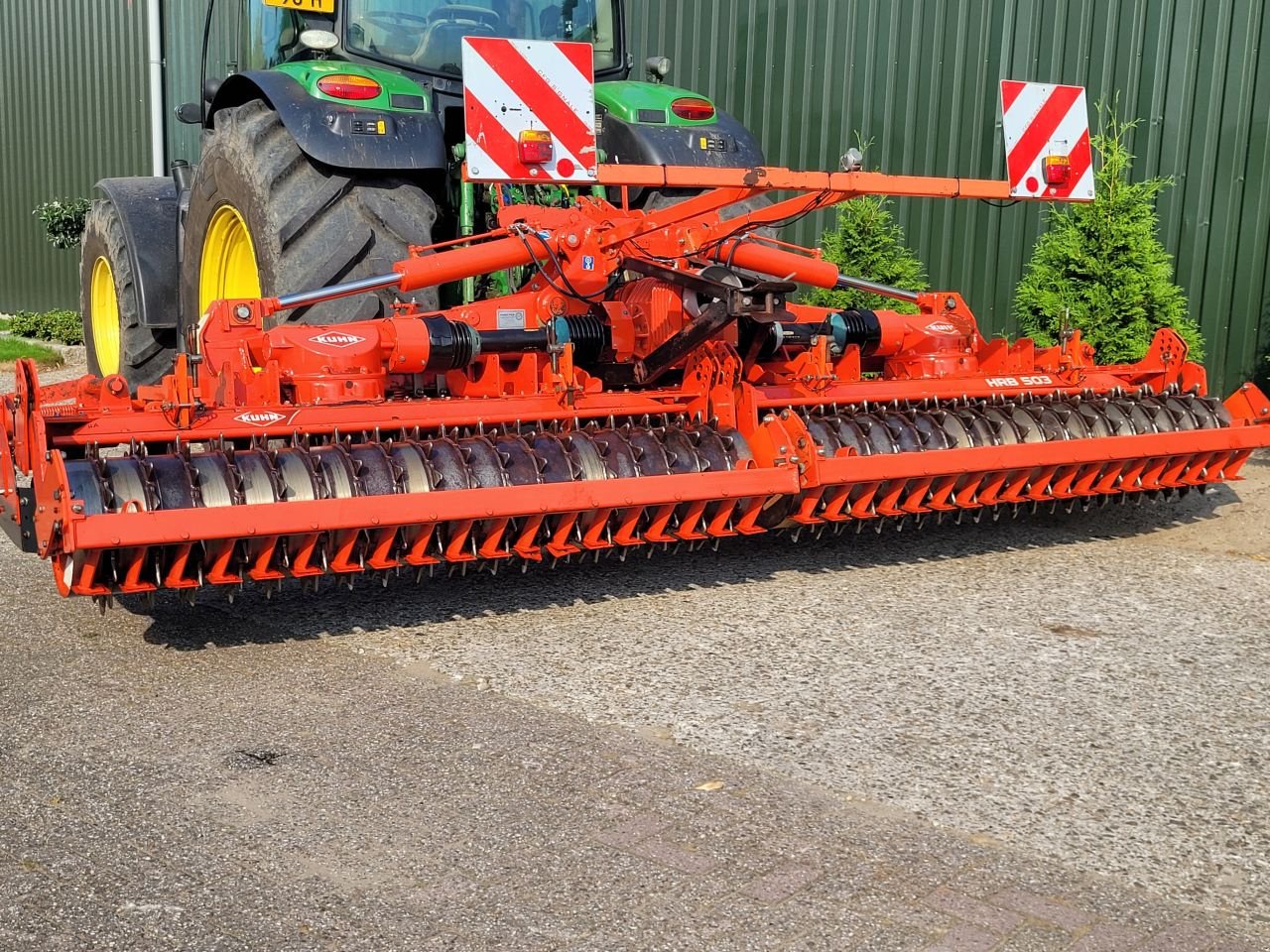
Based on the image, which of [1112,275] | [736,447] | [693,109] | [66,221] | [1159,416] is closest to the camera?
[736,447]

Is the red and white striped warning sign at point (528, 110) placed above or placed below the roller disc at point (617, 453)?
above

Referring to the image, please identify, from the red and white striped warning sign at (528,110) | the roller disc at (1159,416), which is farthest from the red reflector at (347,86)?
the roller disc at (1159,416)

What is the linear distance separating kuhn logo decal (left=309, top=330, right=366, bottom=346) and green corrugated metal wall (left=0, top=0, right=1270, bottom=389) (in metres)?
5.32

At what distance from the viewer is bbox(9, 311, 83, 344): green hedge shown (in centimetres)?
1402

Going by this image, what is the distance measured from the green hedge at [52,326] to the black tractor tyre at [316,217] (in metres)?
9.29

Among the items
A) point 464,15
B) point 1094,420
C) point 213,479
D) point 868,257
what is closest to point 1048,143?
point 1094,420

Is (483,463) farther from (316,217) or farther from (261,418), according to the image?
(316,217)

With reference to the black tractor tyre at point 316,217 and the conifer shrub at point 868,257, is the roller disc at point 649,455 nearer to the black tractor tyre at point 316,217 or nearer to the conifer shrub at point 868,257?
the black tractor tyre at point 316,217

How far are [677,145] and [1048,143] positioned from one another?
154 centimetres

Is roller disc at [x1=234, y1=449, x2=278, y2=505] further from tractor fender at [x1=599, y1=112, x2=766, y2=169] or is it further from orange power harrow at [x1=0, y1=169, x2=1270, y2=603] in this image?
tractor fender at [x1=599, y1=112, x2=766, y2=169]

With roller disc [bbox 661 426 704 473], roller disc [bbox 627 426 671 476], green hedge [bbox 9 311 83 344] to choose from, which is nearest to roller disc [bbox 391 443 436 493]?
roller disc [bbox 627 426 671 476]

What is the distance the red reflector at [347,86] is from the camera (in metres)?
5.35

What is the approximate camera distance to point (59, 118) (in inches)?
650

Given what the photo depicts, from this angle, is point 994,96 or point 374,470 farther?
point 994,96
